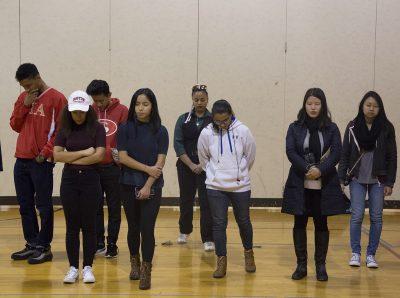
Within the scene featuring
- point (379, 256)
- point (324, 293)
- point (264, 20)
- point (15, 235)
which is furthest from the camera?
point (264, 20)

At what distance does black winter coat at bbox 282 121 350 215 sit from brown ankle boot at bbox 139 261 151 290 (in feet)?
3.73

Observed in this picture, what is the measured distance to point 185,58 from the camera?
26.3ft

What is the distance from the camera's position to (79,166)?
4.46 metres

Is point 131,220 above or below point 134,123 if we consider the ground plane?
below

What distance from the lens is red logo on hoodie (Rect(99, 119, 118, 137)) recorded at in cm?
528

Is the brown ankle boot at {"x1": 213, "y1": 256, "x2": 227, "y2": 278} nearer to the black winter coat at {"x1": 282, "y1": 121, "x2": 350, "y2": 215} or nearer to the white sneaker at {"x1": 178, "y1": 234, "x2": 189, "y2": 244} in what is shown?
the black winter coat at {"x1": 282, "y1": 121, "x2": 350, "y2": 215}

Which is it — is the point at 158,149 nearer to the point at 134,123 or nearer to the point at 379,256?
the point at 134,123

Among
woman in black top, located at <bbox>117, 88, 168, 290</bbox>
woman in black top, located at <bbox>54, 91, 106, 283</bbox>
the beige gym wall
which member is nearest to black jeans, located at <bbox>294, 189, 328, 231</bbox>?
woman in black top, located at <bbox>117, 88, 168, 290</bbox>

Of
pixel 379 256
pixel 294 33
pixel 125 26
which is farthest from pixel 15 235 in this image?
pixel 294 33

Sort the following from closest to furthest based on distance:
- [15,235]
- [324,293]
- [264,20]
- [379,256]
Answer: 1. [324,293]
2. [379,256]
3. [15,235]
4. [264,20]

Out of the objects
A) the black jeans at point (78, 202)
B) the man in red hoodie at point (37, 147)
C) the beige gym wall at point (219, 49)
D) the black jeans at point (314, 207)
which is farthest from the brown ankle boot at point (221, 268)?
the beige gym wall at point (219, 49)

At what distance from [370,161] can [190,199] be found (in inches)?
69.4

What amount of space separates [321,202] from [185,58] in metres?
3.97

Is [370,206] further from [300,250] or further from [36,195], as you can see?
[36,195]
